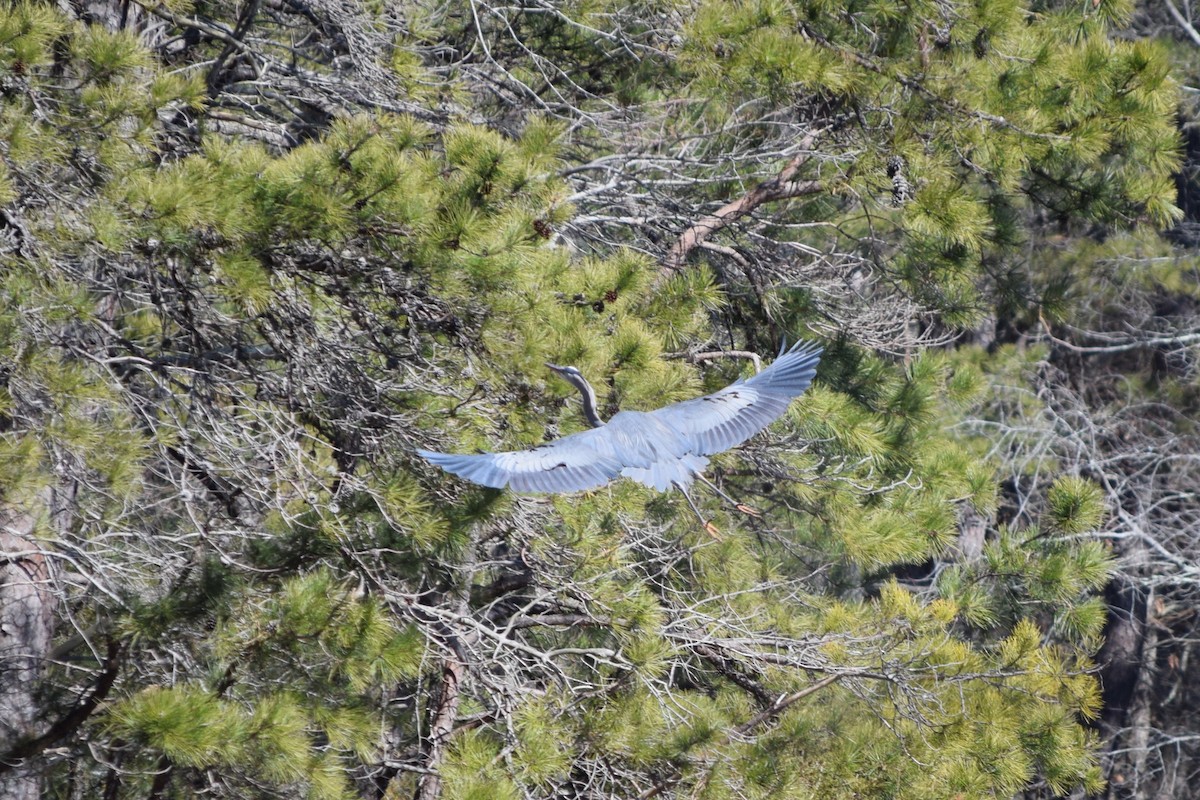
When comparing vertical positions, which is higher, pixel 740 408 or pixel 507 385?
pixel 507 385

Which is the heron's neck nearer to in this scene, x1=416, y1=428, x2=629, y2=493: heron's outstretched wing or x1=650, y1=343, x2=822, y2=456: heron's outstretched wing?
x1=416, y1=428, x2=629, y2=493: heron's outstretched wing

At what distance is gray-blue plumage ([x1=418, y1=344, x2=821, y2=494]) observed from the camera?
382 cm

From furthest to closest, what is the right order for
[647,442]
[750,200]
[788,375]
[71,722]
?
[750,200]
[788,375]
[647,442]
[71,722]

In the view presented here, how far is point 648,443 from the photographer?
13.9ft

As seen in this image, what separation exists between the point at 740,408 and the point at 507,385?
1.04m

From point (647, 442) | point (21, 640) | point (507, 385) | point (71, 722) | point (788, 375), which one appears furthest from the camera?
point (788, 375)

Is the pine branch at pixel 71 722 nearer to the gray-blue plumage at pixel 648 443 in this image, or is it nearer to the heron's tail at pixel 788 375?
the gray-blue plumage at pixel 648 443

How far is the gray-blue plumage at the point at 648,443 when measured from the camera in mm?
3816

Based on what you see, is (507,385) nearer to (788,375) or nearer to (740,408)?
(740,408)

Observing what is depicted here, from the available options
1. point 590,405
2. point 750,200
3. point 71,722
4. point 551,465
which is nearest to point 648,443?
point 590,405

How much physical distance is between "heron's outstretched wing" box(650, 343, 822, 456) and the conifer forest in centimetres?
14

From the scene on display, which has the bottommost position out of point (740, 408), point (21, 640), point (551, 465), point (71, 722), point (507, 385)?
point (21, 640)

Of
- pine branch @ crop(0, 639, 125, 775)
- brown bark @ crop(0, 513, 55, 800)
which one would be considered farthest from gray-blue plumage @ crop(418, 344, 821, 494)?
brown bark @ crop(0, 513, 55, 800)

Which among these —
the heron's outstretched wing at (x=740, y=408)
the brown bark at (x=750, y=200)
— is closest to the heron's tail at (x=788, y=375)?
the heron's outstretched wing at (x=740, y=408)
